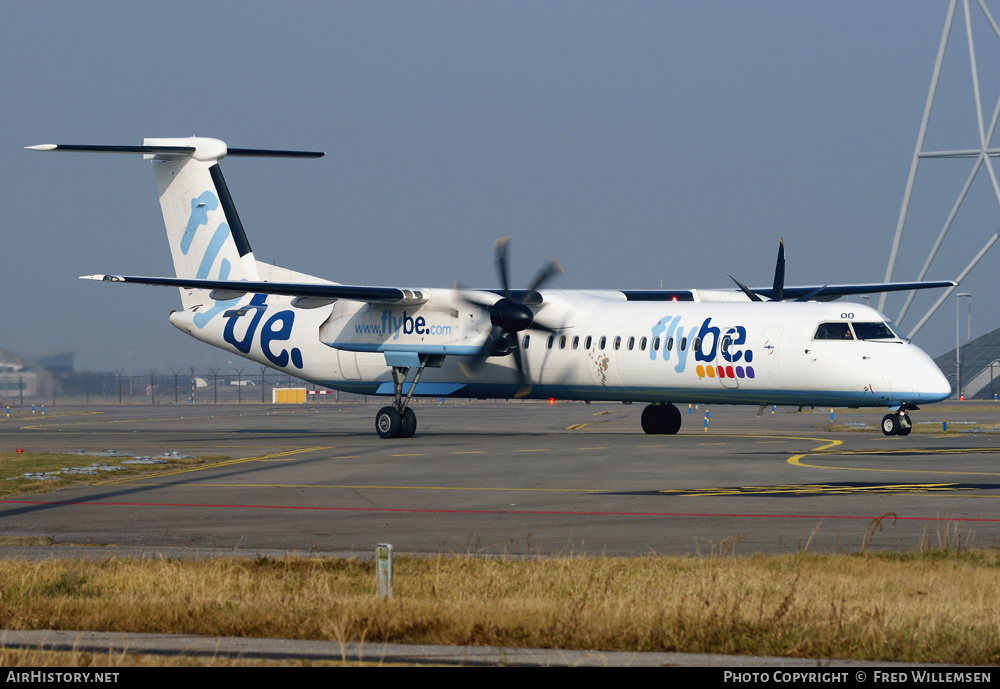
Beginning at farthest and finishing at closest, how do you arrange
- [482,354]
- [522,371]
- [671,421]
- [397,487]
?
[671,421], [522,371], [482,354], [397,487]

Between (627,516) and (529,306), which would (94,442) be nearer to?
(529,306)

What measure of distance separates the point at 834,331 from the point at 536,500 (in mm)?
13772

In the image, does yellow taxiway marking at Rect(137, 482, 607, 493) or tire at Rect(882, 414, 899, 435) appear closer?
yellow taxiway marking at Rect(137, 482, 607, 493)

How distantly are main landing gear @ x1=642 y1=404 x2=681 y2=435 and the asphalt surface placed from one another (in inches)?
125

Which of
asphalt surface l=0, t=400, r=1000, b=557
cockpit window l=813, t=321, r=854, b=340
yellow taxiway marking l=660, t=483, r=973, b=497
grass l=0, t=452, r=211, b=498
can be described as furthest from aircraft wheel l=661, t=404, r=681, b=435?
yellow taxiway marking l=660, t=483, r=973, b=497

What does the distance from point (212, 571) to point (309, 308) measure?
25.3m

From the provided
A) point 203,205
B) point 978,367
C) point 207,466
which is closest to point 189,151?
point 203,205

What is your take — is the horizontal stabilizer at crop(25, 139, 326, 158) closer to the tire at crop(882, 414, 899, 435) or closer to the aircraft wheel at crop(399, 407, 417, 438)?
the aircraft wheel at crop(399, 407, 417, 438)

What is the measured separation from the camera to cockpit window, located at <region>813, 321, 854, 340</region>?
91.9 feet

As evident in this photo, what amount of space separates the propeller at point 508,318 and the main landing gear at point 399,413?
1.29 m

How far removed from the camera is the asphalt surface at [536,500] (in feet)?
42.8

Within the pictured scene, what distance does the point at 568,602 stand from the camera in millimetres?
9250

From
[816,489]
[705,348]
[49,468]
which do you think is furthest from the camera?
[705,348]

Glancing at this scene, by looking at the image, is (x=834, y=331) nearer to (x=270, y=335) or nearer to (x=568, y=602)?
(x=270, y=335)
